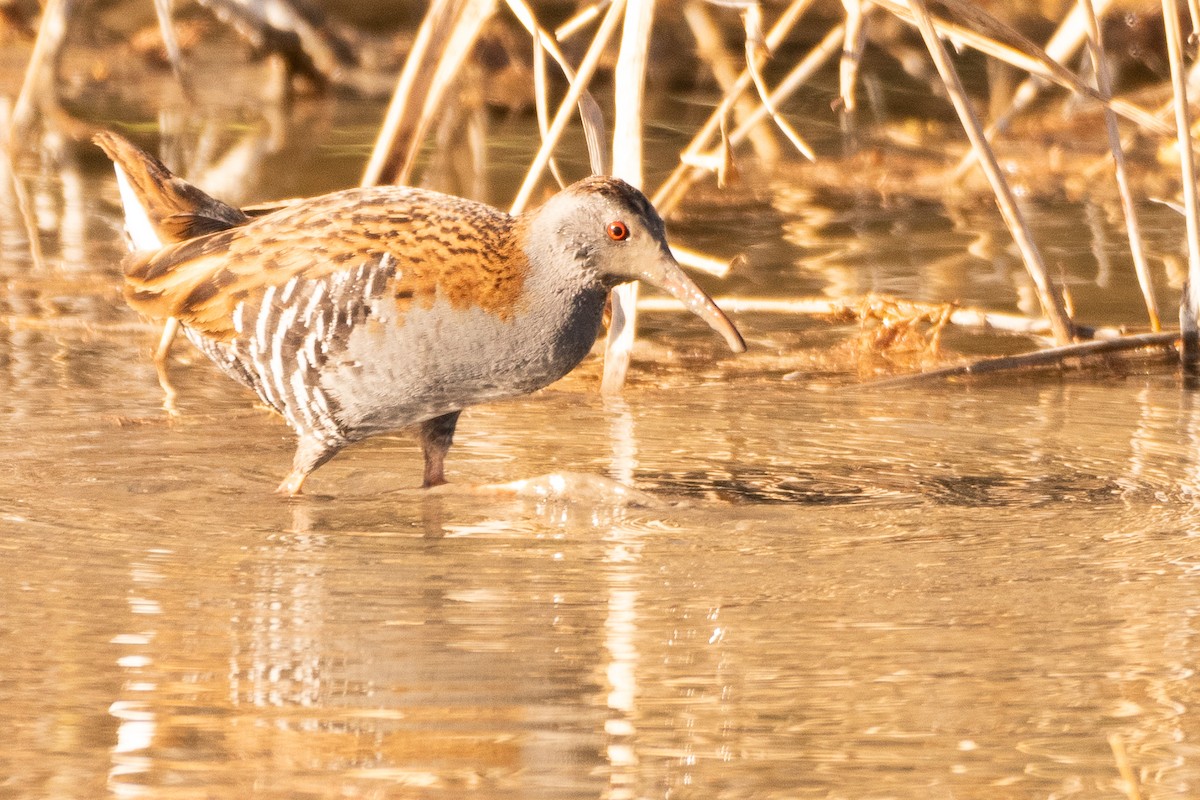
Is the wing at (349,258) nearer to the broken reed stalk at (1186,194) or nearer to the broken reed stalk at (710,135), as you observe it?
the broken reed stalk at (710,135)

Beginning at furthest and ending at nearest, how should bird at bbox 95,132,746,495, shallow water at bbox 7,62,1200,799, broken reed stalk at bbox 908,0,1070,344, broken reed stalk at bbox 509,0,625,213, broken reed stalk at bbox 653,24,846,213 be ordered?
broken reed stalk at bbox 653,24,846,213 < broken reed stalk at bbox 509,0,625,213 < broken reed stalk at bbox 908,0,1070,344 < bird at bbox 95,132,746,495 < shallow water at bbox 7,62,1200,799

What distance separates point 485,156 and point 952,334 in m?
3.91

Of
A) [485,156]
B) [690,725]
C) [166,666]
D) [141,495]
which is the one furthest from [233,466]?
[485,156]

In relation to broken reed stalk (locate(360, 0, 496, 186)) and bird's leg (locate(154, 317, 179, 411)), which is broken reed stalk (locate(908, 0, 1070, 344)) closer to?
broken reed stalk (locate(360, 0, 496, 186))

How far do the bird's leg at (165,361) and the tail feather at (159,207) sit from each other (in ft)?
1.21

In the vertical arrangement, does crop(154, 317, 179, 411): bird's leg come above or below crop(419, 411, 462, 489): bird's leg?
above

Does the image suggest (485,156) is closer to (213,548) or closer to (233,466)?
(233,466)

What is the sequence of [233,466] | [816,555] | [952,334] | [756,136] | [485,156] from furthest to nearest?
[756,136]
[485,156]
[952,334]
[233,466]
[816,555]

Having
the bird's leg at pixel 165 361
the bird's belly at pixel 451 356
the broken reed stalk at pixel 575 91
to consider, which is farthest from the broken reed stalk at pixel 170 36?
the bird's belly at pixel 451 356

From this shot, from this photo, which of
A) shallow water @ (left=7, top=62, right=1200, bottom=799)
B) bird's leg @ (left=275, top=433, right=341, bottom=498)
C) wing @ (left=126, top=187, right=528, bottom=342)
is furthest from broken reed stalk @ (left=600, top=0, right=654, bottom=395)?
bird's leg @ (left=275, top=433, right=341, bottom=498)

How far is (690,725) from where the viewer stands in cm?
323

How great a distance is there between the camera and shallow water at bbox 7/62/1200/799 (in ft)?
10.2

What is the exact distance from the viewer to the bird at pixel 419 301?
4.57 metres

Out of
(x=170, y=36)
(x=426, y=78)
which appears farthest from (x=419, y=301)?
(x=170, y=36)
